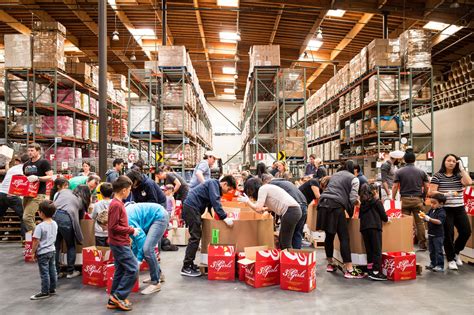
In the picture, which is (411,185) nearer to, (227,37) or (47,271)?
(47,271)

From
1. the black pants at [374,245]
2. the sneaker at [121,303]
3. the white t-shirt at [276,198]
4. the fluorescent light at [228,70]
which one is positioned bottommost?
the sneaker at [121,303]

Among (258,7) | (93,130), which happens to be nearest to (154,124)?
(93,130)

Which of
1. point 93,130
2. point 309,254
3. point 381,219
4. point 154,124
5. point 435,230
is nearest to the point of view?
point 309,254

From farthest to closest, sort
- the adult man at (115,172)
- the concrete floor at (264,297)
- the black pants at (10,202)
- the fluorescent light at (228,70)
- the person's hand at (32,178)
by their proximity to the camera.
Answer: the fluorescent light at (228,70), the adult man at (115,172), the black pants at (10,202), the person's hand at (32,178), the concrete floor at (264,297)

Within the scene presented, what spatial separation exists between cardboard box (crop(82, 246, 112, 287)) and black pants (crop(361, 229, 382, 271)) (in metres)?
3.66

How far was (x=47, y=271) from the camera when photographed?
5512 mm

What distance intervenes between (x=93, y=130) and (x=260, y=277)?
12960mm

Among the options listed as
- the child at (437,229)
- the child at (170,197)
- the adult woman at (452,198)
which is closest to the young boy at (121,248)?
the child at (170,197)

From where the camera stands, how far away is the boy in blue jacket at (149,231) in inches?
227

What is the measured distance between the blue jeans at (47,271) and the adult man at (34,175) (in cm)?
273

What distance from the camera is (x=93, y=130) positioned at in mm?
17156

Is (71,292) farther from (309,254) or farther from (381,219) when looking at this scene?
(381,219)

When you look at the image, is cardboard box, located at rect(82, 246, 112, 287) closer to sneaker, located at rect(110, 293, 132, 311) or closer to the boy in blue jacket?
the boy in blue jacket

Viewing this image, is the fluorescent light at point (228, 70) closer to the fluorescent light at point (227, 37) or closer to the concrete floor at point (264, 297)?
the fluorescent light at point (227, 37)
